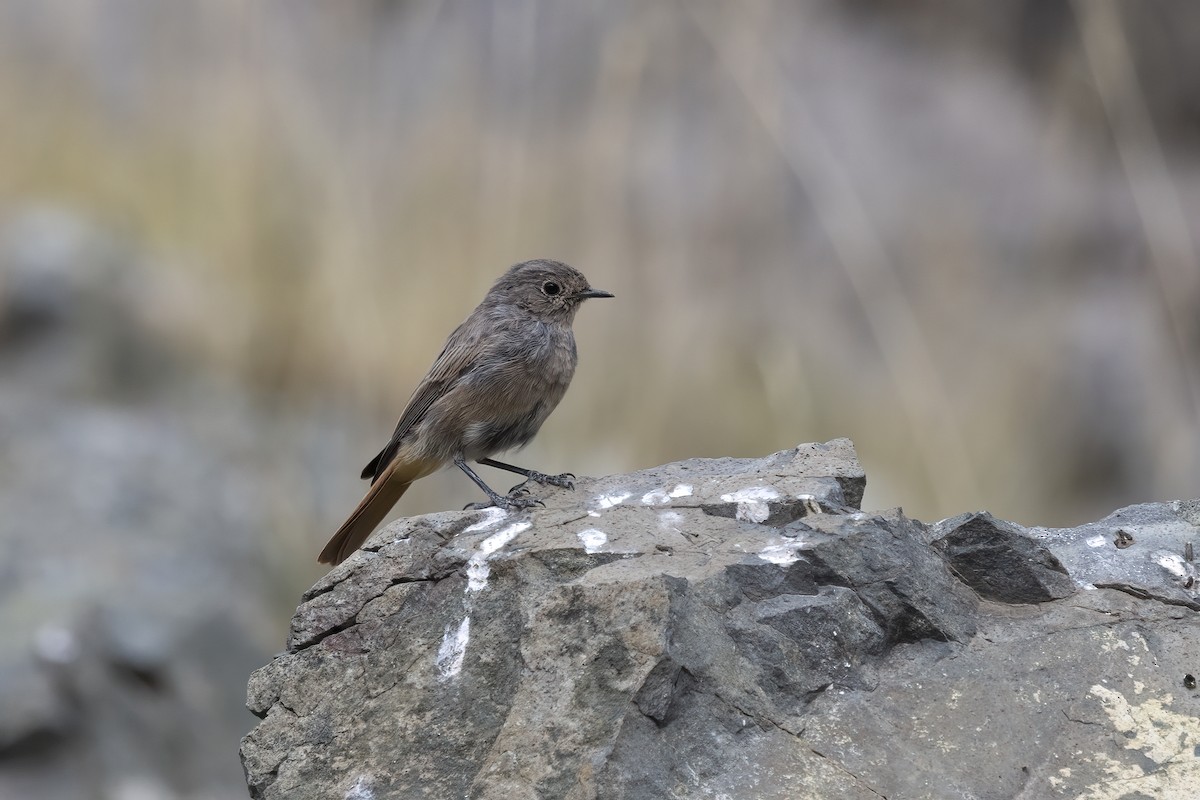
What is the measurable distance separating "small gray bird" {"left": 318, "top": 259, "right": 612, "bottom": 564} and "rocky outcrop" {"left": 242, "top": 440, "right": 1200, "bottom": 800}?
118cm

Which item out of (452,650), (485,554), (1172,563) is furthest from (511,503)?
(1172,563)

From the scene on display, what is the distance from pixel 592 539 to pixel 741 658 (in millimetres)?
663

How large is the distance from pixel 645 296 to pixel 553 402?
3.46m

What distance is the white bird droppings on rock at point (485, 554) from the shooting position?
371cm

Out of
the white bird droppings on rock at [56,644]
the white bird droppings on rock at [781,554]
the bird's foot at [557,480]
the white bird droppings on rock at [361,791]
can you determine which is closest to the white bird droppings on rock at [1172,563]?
the white bird droppings on rock at [781,554]

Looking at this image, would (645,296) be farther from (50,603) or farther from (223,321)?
(50,603)

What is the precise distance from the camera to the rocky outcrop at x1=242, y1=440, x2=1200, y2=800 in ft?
10.2

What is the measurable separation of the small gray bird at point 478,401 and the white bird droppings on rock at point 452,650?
4.85 ft

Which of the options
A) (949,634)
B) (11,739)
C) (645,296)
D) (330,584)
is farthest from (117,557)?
(949,634)

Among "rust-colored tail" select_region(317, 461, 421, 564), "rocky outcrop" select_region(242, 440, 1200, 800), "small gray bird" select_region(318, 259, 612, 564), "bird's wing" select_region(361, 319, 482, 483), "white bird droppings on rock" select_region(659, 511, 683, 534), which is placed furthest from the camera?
"bird's wing" select_region(361, 319, 482, 483)

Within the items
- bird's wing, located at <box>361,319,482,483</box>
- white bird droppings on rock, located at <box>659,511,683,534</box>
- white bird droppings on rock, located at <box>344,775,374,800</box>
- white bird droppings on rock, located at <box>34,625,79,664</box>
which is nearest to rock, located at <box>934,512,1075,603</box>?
white bird droppings on rock, located at <box>659,511,683,534</box>

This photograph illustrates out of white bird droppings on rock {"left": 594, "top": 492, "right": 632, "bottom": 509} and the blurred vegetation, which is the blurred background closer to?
the blurred vegetation

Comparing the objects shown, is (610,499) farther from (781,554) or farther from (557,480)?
(781,554)

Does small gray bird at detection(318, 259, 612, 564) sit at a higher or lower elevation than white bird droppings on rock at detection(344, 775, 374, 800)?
higher
